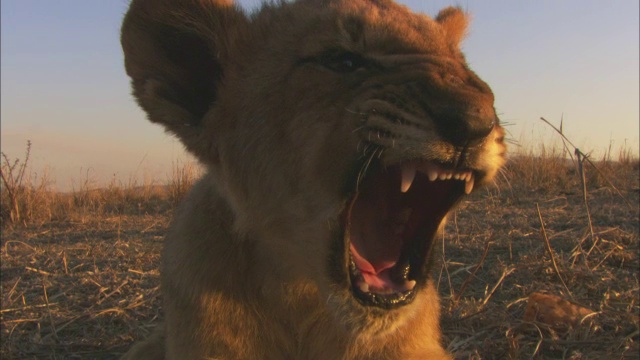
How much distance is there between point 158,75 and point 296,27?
0.59 m

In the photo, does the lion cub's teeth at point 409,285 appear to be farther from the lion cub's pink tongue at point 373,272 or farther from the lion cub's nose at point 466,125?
the lion cub's nose at point 466,125

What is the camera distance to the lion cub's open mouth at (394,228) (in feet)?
7.43

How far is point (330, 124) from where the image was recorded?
2219 millimetres

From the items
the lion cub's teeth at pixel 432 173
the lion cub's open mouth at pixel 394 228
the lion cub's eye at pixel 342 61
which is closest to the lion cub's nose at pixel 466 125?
the lion cub's teeth at pixel 432 173

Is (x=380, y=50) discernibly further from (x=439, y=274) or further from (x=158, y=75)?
(x=439, y=274)

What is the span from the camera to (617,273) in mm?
4281

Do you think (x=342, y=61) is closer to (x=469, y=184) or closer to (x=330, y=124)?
(x=330, y=124)

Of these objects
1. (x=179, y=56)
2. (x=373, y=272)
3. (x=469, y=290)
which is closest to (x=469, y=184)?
(x=373, y=272)

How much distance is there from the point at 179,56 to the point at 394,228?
3.75 feet

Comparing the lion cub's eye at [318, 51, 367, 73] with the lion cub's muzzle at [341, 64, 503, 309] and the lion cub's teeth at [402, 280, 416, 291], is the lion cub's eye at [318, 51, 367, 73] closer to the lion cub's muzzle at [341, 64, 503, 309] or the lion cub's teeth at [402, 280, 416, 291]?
the lion cub's muzzle at [341, 64, 503, 309]

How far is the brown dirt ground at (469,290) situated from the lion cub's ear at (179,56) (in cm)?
133

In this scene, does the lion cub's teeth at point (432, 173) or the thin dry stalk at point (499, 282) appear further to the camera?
the thin dry stalk at point (499, 282)

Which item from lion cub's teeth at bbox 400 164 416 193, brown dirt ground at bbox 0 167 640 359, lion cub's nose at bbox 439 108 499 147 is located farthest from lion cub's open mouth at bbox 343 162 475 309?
brown dirt ground at bbox 0 167 640 359

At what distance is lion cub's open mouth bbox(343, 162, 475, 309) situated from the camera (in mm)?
2266
